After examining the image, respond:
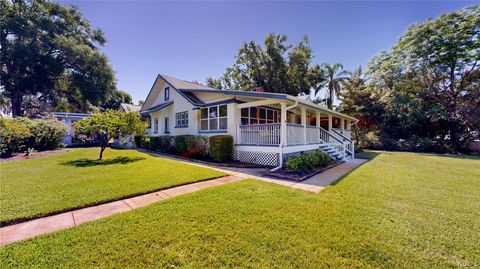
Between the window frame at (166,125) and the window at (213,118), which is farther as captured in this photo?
the window frame at (166,125)

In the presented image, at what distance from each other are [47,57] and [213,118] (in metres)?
23.8

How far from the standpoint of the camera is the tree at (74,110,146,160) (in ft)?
36.5

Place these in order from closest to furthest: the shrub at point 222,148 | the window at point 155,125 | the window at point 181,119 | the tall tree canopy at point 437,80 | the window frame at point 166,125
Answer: the shrub at point 222,148
the window at point 181,119
the window frame at point 166,125
the tall tree canopy at point 437,80
the window at point 155,125

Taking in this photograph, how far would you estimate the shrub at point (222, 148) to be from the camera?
35.2ft

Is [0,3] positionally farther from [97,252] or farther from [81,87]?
[97,252]

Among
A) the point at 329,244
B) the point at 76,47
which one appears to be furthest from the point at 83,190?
the point at 76,47

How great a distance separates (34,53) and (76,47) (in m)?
3.87

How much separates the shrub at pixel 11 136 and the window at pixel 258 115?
45.9 feet

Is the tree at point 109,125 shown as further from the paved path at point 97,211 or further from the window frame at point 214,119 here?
the paved path at point 97,211

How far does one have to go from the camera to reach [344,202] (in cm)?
498

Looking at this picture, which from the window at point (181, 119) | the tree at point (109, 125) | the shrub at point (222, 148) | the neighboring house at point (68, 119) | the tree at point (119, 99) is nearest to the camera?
the shrub at point (222, 148)

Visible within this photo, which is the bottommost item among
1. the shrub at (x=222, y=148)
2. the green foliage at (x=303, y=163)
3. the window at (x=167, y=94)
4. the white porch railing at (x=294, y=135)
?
the green foliage at (x=303, y=163)

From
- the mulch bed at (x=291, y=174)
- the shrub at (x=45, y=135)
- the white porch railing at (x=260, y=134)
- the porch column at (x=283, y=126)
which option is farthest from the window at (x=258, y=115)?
the shrub at (x=45, y=135)

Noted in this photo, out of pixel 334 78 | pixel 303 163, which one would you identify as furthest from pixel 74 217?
pixel 334 78
